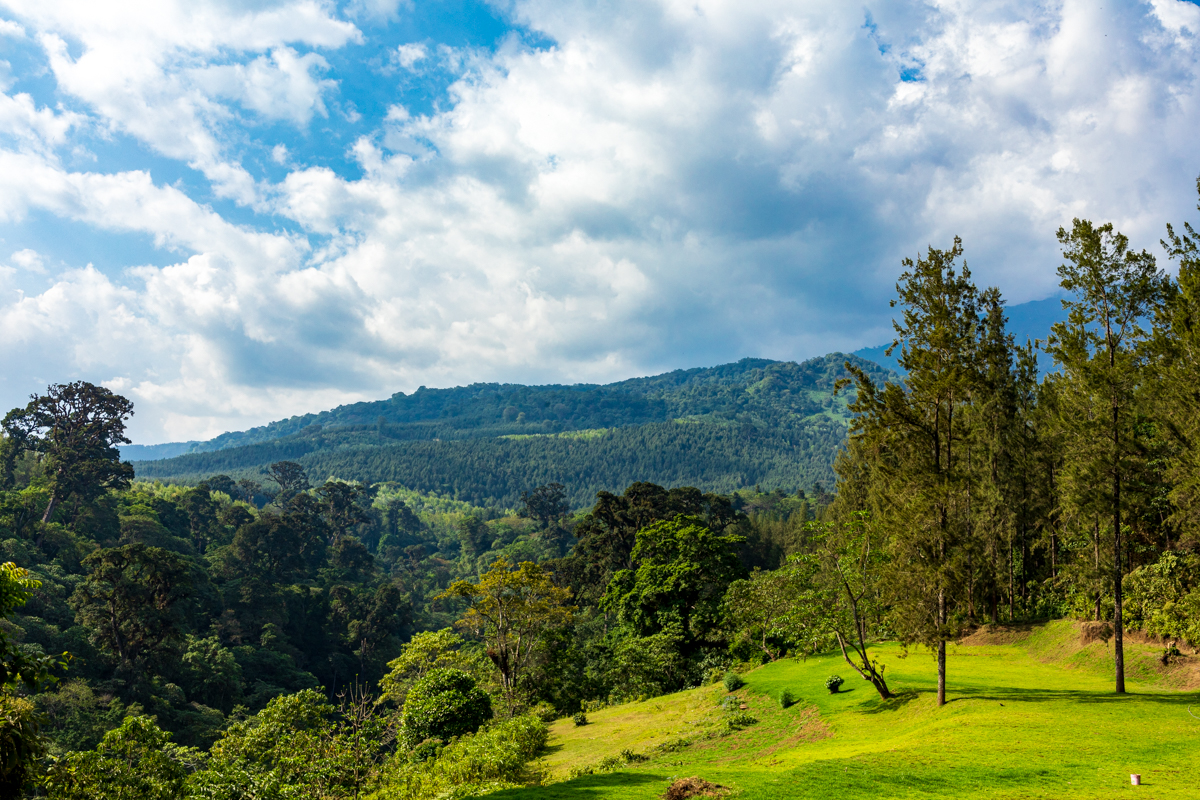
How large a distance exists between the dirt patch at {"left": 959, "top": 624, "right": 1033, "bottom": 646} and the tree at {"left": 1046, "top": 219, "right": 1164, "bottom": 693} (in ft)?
57.8

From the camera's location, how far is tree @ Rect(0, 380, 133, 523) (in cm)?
6875

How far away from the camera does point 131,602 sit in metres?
49.2

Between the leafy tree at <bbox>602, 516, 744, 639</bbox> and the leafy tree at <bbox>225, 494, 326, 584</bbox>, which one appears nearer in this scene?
the leafy tree at <bbox>602, 516, 744, 639</bbox>

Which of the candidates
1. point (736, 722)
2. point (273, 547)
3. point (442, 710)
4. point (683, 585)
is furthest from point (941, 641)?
point (273, 547)

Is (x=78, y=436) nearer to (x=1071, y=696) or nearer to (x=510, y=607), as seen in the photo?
(x=510, y=607)

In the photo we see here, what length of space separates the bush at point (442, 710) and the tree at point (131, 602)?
108ft

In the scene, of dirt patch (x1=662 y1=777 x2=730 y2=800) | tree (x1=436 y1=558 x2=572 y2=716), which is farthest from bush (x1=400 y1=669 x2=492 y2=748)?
dirt patch (x1=662 y1=777 x2=730 y2=800)

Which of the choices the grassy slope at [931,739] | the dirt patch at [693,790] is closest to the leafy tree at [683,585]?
the grassy slope at [931,739]

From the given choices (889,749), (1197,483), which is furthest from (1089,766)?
(1197,483)

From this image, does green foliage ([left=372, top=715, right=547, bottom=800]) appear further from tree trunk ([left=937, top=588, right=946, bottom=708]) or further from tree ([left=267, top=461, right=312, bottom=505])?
tree ([left=267, top=461, right=312, bottom=505])

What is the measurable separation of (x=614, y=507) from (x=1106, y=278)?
52.0m

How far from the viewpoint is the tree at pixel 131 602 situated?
159 ft

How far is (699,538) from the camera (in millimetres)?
49562

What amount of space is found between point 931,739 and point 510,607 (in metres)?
24.2
